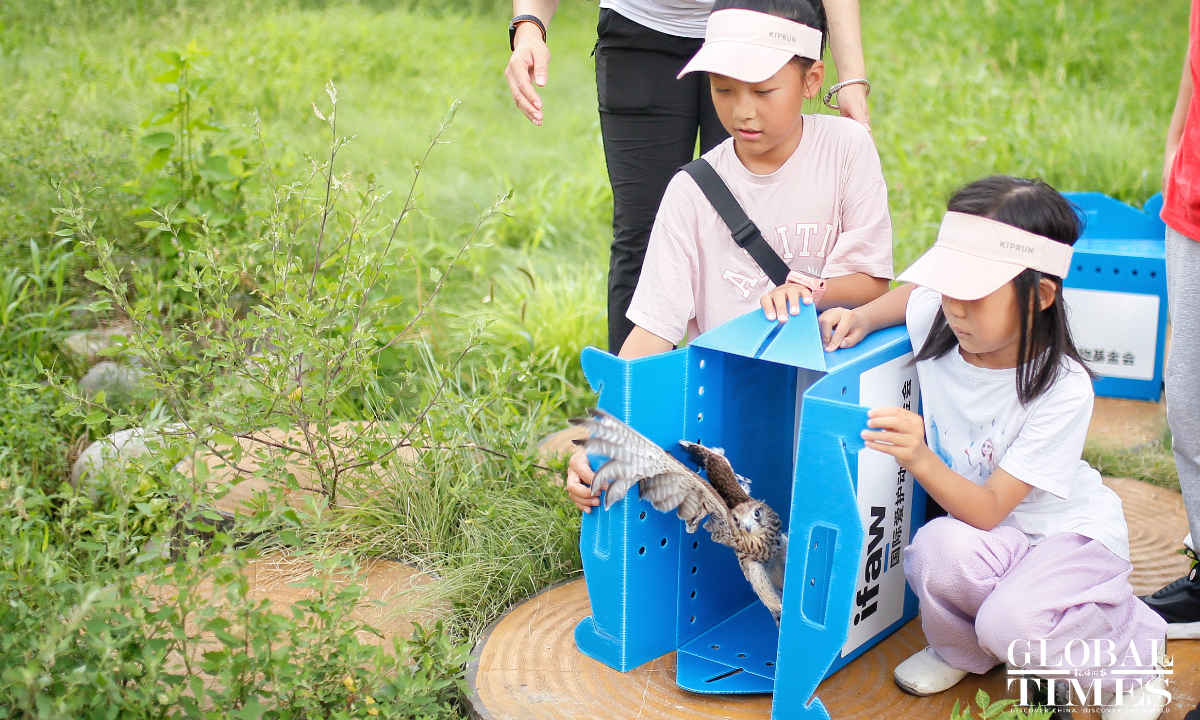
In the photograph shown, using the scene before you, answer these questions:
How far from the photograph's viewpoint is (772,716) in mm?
2062

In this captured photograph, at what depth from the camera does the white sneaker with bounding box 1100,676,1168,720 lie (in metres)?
2.06

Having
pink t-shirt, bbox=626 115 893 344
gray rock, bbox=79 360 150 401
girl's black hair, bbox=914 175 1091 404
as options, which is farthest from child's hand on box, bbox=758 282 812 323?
gray rock, bbox=79 360 150 401

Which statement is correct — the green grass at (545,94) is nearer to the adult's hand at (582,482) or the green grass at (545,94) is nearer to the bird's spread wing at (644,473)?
the adult's hand at (582,482)

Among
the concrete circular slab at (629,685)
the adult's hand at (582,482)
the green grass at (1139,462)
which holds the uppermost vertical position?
the adult's hand at (582,482)

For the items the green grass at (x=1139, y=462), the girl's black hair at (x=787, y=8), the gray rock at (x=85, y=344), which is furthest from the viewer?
the gray rock at (x=85, y=344)

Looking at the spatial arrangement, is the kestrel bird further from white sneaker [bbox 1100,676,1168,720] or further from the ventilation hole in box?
white sneaker [bbox 1100,676,1168,720]

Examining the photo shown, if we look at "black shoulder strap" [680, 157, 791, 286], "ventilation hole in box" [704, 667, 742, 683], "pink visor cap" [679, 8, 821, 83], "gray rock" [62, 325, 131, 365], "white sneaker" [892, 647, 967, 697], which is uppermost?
"pink visor cap" [679, 8, 821, 83]

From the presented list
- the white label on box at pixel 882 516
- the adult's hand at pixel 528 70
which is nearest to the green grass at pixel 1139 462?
the white label on box at pixel 882 516

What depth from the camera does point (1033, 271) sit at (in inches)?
80.0

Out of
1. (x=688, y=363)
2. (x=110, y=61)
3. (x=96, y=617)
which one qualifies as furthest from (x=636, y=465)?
(x=110, y=61)

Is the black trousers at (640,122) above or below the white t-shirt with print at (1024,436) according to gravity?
above

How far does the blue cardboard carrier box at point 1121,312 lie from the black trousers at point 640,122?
1797 millimetres

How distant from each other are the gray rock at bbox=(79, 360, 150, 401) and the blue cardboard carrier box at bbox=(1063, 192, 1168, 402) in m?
3.46

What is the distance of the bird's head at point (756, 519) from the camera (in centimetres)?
216
